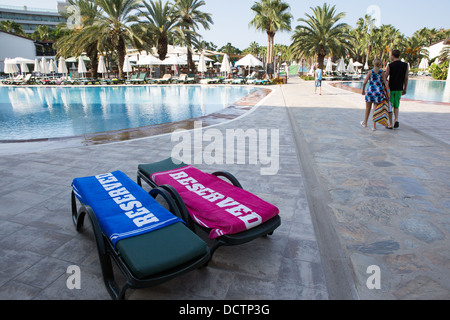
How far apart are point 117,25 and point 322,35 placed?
20.2 metres

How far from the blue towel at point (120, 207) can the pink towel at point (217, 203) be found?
0.30 metres

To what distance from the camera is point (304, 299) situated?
2.10 meters

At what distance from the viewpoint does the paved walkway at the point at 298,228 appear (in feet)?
7.29

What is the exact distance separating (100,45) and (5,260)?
2758cm

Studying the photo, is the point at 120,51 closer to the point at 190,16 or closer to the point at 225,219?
the point at 190,16

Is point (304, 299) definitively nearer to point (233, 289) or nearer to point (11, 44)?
point (233, 289)

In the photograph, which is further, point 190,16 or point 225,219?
point 190,16

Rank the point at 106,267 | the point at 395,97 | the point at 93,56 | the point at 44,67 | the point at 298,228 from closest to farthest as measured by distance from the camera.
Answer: the point at 106,267
the point at 298,228
the point at 395,97
the point at 44,67
the point at 93,56

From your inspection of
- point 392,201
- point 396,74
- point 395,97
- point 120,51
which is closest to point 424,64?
point 120,51

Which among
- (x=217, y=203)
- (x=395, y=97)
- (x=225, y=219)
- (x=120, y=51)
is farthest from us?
(x=120, y=51)

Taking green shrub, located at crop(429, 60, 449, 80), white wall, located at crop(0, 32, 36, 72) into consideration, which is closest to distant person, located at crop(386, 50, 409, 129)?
green shrub, located at crop(429, 60, 449, 80)

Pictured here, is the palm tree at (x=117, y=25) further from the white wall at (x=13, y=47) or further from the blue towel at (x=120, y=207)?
the white wall at (x=13, y=47)

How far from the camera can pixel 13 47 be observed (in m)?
51.8
